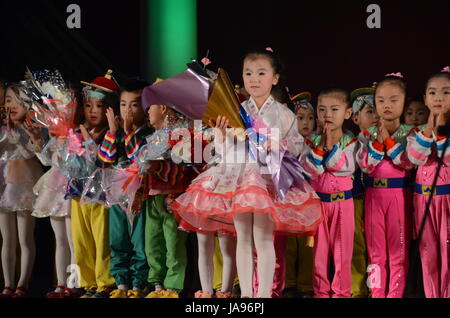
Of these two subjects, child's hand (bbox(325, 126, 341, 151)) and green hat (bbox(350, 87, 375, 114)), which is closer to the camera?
child's hand (bbox(325, 126, 341, 151))

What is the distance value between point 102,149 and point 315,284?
1.52m

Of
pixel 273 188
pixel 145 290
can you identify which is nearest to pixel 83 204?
pixel 145 290

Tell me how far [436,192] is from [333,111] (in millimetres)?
733

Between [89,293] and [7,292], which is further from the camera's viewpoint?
[7,292]

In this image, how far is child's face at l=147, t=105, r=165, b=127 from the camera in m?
4.41

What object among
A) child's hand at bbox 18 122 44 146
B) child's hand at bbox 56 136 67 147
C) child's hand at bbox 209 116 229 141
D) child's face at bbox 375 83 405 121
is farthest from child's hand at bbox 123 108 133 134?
child's face at bbox 375 83 405 121

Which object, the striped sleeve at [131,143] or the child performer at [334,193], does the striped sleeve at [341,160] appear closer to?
the child performer at [334,193]

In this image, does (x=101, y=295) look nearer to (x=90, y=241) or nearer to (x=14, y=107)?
(x=90, y=241)

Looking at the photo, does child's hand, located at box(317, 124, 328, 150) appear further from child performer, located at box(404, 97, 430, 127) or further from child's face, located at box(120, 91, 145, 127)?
child's face, located at box(120, 91, 145, 127)

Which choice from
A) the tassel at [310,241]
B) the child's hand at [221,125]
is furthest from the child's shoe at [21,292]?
the tassel at [310,241]

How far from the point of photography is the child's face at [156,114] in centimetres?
441

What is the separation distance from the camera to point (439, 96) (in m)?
4.00

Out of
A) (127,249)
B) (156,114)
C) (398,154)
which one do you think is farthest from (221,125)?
(127,249)
